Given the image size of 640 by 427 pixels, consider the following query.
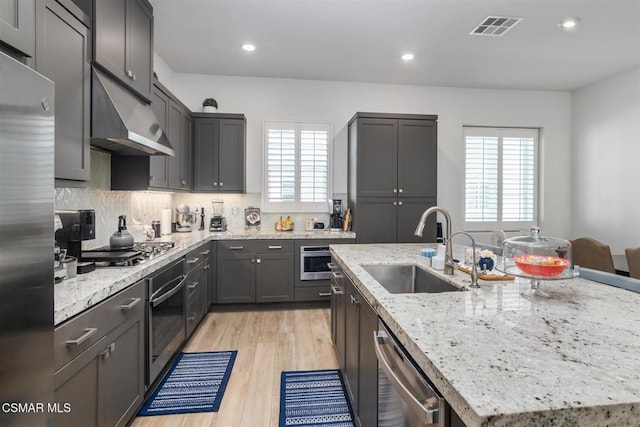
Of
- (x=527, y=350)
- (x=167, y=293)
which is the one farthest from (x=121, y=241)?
(x=527, y=350)

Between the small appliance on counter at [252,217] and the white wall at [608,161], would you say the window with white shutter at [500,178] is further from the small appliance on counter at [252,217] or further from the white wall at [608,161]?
the small appliance on counter at [252,217]

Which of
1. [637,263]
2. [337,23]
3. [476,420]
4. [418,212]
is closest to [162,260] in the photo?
[476,420]

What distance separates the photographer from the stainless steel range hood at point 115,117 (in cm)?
187

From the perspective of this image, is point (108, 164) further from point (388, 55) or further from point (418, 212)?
point (418, 212)

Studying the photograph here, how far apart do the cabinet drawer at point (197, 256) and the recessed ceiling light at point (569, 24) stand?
4.17m

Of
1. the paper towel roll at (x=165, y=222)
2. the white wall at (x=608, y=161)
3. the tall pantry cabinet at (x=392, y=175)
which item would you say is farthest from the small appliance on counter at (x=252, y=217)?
the white wall at (x=608, y=161)

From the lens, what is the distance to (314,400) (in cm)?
210

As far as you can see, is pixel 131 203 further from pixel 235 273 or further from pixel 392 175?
pixel 392 175

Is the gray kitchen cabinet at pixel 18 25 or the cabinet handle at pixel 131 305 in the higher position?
the gray kitchen cabinet at pixel 18 25

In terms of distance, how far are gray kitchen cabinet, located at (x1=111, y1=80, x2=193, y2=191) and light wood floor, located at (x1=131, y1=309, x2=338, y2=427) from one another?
1562 millimetres

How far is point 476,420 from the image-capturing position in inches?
23.1

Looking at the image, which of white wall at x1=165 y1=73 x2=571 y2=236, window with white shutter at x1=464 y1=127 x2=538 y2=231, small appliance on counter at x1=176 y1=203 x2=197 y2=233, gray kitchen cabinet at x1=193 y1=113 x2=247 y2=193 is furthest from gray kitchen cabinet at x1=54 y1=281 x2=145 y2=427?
window with white shutter at x1=464 y1=127 x2=538 y2=231

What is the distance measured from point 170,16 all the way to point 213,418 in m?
3.33

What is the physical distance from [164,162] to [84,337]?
2155mm
